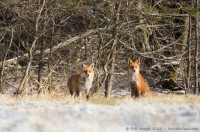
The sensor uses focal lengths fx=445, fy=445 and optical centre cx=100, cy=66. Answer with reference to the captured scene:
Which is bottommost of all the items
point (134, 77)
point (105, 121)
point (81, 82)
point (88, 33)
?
point (105, 121)

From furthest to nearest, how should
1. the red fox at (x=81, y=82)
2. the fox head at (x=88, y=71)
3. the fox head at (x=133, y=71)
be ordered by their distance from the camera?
the fox head at (x=88, y=71), the red fox at (x=81, y=82), the fox head at (x=133, y=71)

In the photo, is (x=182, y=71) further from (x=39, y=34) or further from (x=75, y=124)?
(x=75, y=124)

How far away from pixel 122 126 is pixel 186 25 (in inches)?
665

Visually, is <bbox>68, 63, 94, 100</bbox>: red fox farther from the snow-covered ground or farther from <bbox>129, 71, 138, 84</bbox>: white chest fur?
the snow-covered ground

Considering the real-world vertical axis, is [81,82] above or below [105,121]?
above

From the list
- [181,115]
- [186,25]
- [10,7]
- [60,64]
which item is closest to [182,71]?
[186,25]

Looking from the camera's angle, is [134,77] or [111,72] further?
[111,72]

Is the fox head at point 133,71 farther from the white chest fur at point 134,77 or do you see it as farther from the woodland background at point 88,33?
the woodland background at point 88,33

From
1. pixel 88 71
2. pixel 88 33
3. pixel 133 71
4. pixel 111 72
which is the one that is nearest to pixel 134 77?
pixel 133 71

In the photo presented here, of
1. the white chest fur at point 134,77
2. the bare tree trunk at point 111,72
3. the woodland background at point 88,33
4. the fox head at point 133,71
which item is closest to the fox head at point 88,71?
the fox head at point 133,71

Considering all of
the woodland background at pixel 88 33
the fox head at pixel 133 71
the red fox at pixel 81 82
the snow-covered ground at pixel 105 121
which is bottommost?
the snow-covered ground at pixel 105 121

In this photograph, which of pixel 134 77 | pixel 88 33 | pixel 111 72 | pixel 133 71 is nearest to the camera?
pixel 134 77

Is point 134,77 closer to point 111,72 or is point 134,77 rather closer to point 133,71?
point 133,71

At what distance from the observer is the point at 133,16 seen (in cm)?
2073
